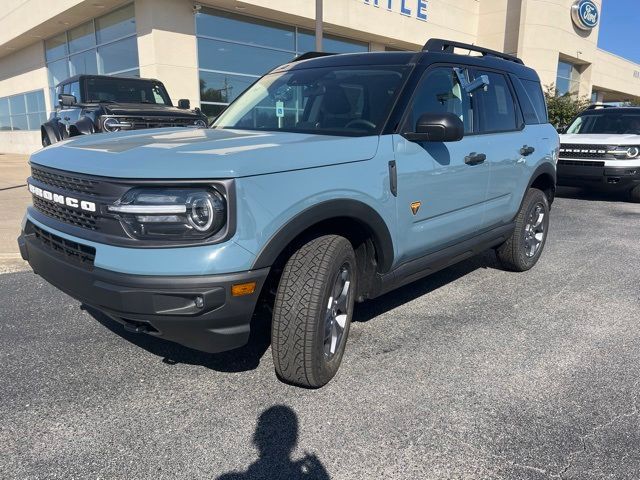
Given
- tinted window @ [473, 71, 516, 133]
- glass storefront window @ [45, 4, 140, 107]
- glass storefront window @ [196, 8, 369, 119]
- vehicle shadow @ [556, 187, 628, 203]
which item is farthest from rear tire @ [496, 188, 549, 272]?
glass storefront window @ [45, 4, 140, 107]

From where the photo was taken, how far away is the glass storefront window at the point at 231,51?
1518 centimetres

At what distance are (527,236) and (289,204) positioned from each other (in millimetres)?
3492

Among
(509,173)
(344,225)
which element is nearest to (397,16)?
(509,173)

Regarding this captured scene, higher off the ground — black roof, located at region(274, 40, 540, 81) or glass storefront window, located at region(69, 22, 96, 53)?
glass storefront window, located at region(69, 22, 96, 53)

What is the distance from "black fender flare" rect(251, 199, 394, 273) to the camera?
246 cm

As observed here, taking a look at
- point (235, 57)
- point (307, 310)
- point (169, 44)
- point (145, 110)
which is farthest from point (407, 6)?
point (307, 310)

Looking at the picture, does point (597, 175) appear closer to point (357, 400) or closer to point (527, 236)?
point (527, 236)

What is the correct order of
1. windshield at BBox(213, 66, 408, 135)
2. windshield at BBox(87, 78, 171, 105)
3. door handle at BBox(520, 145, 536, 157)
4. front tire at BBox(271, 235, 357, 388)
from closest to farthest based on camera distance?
front tire at BBox(271, 235, 357, 388) → windshield at BBox(213, 66, 408, 135) → door handle at BBox(520, 145, 536, 157) → windshield at BBox(87, 78, 171, 105)

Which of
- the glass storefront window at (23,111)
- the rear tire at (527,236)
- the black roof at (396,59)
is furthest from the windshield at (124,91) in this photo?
the glass storefront window at (23,111)

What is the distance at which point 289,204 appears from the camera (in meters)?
2.53

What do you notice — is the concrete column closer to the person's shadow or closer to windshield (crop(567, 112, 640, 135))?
windshield (crop(567, 112, 640, 135))

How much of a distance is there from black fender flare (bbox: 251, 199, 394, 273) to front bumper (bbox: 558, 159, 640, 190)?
799 centimetres

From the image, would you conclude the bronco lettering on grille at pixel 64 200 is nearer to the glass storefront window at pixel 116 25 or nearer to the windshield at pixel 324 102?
the windshield at pixel 324 102

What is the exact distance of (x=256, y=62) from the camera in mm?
16469
